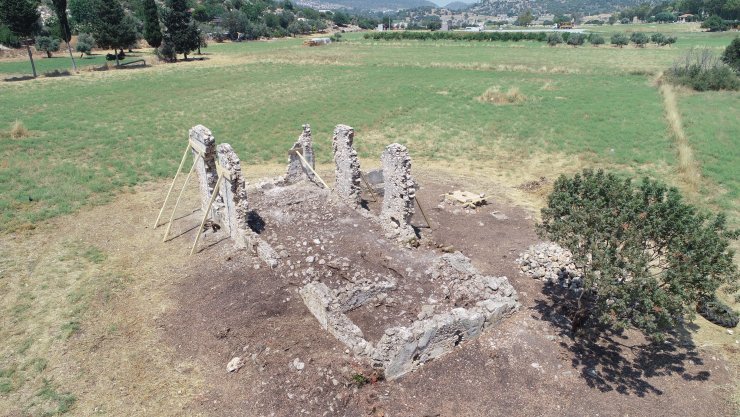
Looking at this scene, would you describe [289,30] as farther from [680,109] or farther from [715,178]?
[715,178]

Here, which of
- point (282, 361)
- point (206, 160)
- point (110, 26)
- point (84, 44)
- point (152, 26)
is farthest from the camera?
point (84, 44)

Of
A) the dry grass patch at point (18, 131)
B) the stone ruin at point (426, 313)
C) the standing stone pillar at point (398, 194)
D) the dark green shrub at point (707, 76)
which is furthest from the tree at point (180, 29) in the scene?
the stone ruin at point (426, 313)

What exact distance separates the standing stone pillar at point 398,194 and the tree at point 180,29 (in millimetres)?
66499

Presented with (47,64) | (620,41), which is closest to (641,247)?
(47,64)

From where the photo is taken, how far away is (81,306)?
1464 cm

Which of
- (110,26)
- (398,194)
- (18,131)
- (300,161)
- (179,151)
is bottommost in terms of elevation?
(179,151)

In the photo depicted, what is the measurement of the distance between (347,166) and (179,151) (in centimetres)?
1499

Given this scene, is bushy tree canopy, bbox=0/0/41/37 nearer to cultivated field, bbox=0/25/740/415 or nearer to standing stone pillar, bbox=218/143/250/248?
cultivated field, bbox=0/25/740/415

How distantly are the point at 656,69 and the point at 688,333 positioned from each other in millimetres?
64796

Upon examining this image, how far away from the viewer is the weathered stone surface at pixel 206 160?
17891mm

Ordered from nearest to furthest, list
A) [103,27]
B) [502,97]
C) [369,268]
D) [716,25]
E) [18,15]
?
[369,268] → [502,97] → [18,15] → [103,27] → [716,25]

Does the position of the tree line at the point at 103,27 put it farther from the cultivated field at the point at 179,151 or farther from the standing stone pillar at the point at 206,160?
the standing stone pillar at the point at 206,160

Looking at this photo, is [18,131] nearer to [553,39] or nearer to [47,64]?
[47,64]

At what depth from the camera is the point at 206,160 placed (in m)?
18.4
